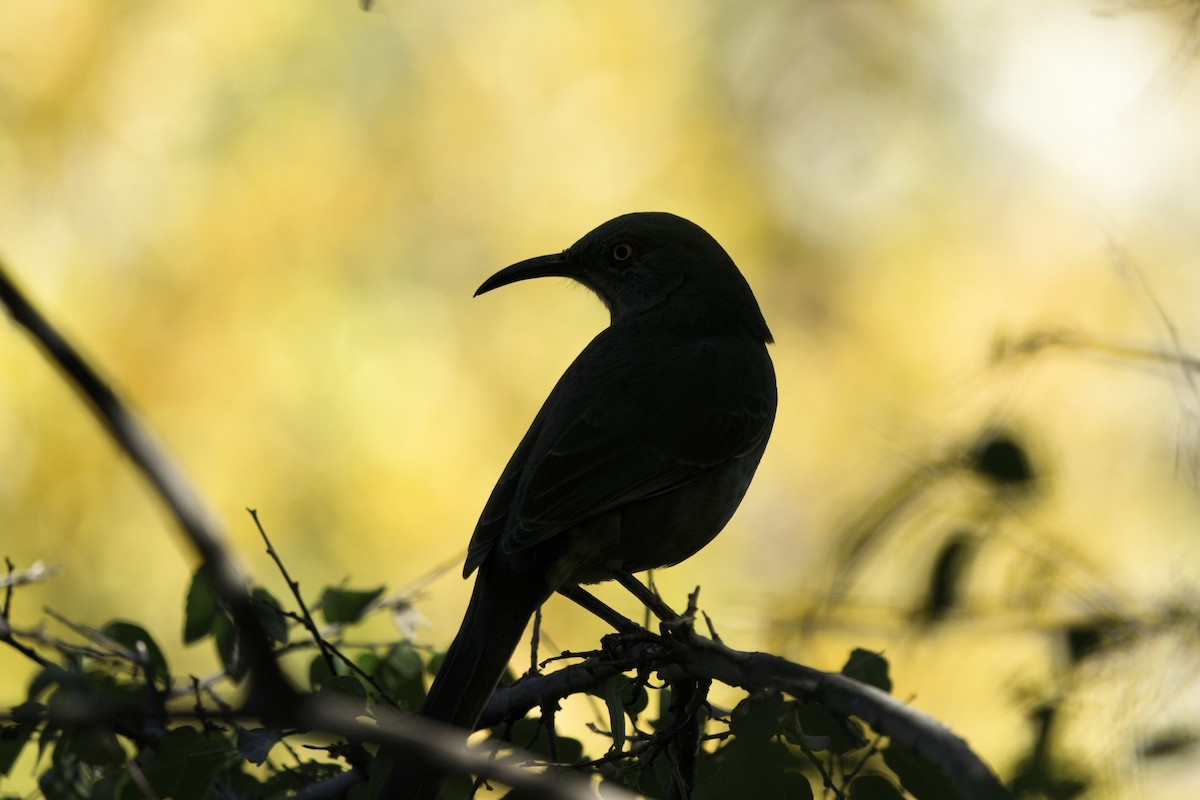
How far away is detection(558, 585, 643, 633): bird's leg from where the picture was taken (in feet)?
12.6

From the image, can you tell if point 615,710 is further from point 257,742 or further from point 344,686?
point 257,742

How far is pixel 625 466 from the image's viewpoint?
12.9 ft

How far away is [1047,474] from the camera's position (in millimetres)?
2572

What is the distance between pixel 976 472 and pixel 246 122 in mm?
9638

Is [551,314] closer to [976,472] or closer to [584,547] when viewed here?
[584,547]

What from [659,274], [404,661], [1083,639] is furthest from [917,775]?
[659,274]

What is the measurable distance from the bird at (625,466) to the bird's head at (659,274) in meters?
0.01

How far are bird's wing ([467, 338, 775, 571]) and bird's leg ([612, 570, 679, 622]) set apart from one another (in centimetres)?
24

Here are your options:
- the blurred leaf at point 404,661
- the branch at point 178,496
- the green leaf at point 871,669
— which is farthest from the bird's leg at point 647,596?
the branch at point 178,496

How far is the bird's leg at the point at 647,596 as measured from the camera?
11.3 ft

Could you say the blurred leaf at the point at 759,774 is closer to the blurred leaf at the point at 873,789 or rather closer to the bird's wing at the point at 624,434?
the blurred leaf at the point at 873,789

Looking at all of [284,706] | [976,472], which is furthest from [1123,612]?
[284,706]

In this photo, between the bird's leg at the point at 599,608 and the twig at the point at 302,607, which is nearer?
the twig at the point at 302,607

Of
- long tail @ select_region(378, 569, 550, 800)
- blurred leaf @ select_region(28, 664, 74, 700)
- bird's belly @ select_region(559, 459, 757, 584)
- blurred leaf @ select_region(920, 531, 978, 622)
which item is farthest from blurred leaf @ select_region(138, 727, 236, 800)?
blurred leaf @ select_region(920, 531, 978, 622)
